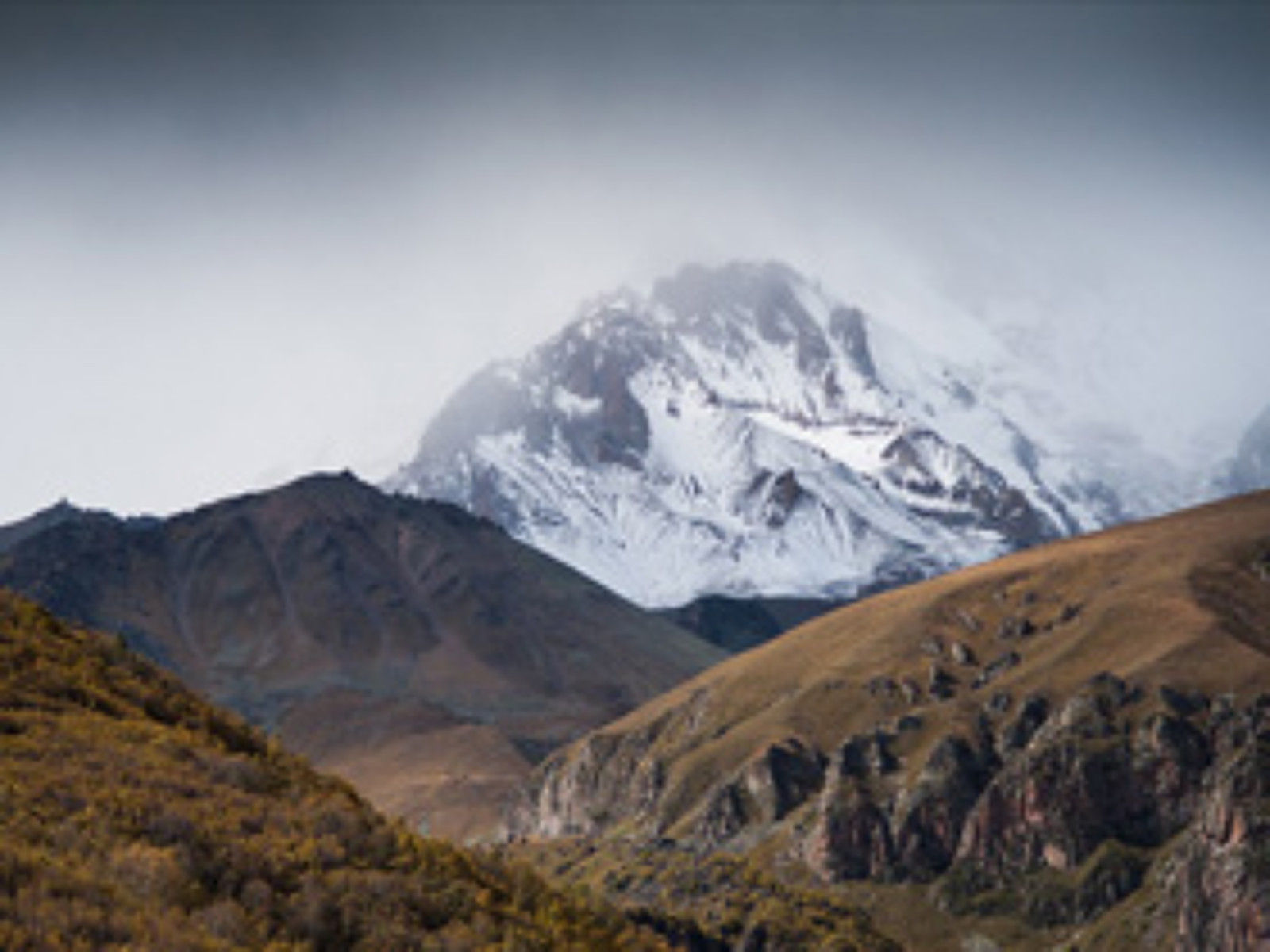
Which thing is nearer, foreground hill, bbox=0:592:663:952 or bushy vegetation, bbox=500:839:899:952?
foreground hill, bbox=0:592:663:952

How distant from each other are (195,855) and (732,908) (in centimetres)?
11279

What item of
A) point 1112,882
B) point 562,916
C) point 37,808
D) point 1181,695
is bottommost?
point 1112,882

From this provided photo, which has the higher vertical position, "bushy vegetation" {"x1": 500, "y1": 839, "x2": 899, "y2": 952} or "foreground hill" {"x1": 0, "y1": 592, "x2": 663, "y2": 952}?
"foreground hill" {"x1": 0, "y1": 592, "x2": 663, "y2": 952}

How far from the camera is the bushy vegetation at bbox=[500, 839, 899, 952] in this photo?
11504cm

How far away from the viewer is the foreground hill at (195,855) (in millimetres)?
26781

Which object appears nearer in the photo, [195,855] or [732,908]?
[195,855]

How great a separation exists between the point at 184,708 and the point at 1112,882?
15836 cm

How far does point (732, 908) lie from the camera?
137000 mm

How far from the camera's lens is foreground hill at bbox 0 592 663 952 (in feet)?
87.9

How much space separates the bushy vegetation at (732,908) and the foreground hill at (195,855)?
6430 centimetres

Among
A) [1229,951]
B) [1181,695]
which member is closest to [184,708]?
[1229,951]

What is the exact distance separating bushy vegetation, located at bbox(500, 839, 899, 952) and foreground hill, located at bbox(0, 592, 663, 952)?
64.3 meters

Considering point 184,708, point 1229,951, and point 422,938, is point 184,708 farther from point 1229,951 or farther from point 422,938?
point 1229,951

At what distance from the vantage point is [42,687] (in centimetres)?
4081
